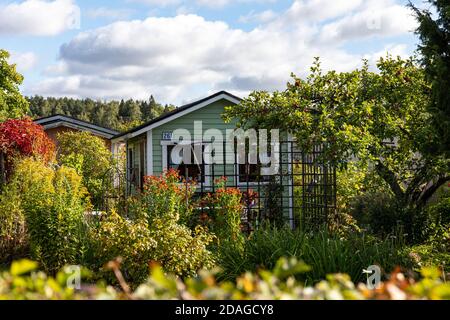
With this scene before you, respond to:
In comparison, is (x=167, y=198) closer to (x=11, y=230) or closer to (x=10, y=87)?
(x=11, y=230)

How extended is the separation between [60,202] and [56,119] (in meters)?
17.1

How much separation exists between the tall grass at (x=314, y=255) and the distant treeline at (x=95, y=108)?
6675 cm

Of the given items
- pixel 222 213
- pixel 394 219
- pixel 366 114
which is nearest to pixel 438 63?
pixel 366 114

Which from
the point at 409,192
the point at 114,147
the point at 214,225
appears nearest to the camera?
the point at 214,225

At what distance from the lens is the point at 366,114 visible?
35.6 ft

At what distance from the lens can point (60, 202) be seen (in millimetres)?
8383

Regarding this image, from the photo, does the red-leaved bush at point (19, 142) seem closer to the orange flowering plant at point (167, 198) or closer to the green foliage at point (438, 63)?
the orange flowering plant at point (167, 198)

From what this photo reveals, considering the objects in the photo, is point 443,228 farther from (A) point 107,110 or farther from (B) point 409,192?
(A) point 107,110

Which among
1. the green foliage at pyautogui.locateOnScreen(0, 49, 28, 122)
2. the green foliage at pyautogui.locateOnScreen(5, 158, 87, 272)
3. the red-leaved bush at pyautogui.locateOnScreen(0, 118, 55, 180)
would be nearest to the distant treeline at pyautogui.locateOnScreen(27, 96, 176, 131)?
the green foliage at pyautogui.locateOnScreen(0, 49, 28, 122)

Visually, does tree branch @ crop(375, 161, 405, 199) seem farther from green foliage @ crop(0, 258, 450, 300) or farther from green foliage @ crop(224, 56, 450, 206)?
green foliage @ crop(0, 258, 450, 300)

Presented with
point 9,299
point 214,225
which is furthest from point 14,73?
point 9,299

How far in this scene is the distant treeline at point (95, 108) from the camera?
7499cm

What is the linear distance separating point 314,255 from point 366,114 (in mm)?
4461

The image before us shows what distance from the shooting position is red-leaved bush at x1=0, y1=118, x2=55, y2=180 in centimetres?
1256
